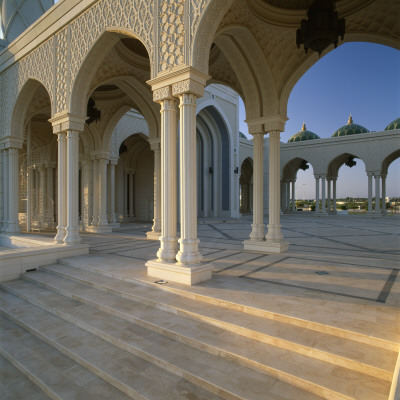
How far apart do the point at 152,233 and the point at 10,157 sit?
4.86 m

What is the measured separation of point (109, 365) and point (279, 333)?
1.50 m

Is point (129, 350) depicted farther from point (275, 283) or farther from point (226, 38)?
point (226, 38)

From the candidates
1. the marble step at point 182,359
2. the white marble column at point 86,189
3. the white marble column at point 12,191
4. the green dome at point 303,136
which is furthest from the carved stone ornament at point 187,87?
the green dome at point 303,136

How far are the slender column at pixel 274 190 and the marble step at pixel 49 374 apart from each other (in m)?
4.68

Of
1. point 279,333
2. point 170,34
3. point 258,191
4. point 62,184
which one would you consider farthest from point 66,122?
point 279,333

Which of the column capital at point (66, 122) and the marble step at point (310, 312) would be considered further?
the column capital at point (66, 122)

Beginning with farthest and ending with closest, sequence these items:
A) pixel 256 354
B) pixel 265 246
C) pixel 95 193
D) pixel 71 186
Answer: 1. pixel 95 193
2. pixel 71 186
3. pixel 265 246
4. pixel 256 354

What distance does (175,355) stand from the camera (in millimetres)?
2537

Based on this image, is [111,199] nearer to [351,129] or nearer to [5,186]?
[5,186]

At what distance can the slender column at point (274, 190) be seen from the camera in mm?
6422

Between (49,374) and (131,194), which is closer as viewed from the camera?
(49,374)

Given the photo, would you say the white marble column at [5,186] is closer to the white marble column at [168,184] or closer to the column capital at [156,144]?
the column capital at [156,144]

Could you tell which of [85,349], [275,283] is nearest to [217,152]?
[275,283]

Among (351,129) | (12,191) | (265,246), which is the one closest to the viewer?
(265,246)
